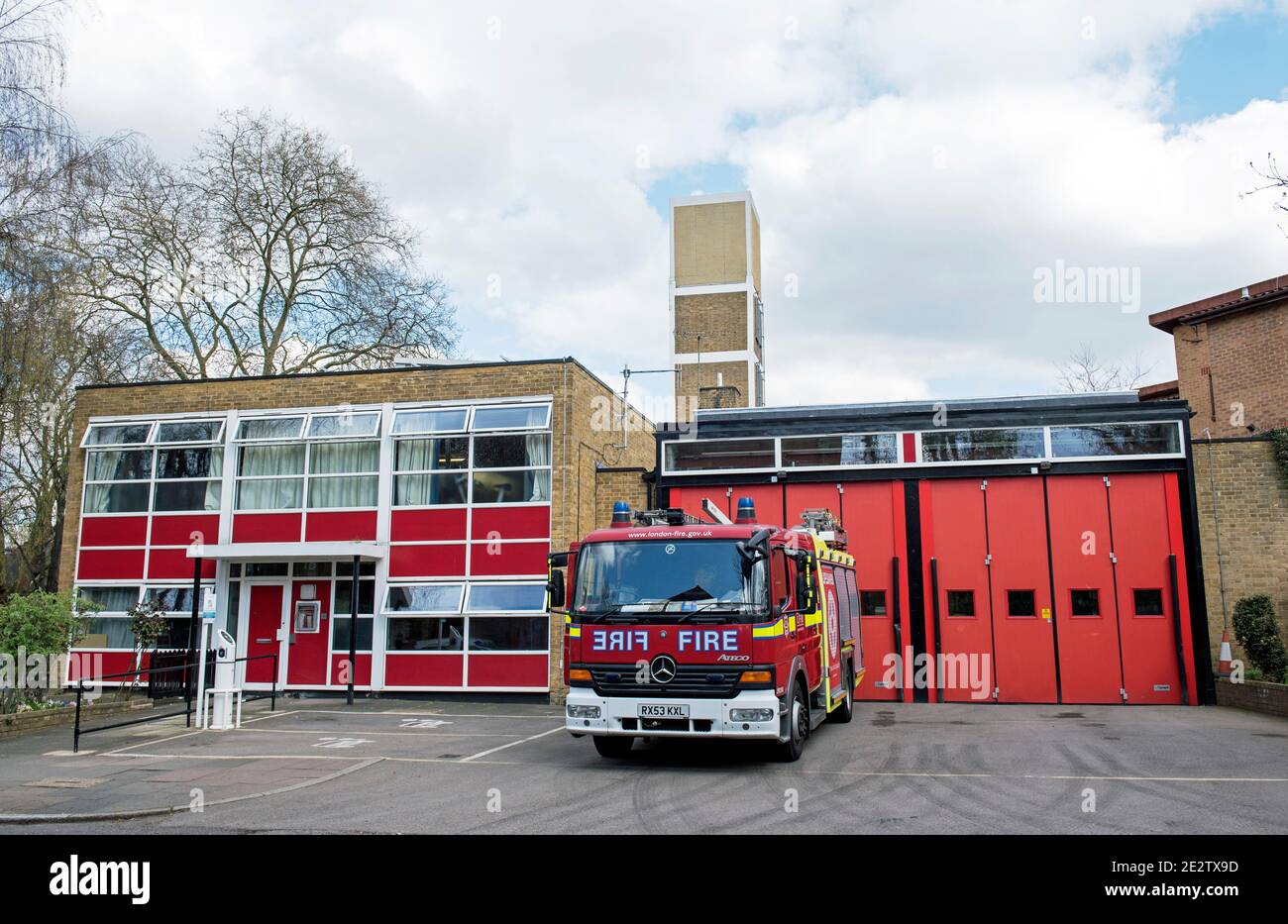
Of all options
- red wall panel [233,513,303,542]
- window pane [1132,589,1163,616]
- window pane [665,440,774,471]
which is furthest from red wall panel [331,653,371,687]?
window pane [1132,589,1163,616]

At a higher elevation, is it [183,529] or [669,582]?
[183,529]

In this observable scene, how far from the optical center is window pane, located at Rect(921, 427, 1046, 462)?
17.5 meters

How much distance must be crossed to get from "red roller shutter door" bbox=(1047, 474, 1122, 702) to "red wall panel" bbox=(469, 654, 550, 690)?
9296mm

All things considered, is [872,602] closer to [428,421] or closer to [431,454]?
[431,454]

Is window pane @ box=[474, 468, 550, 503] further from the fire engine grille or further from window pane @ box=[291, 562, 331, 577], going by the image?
the fire engine grille

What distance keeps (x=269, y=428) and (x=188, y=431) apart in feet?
6.22

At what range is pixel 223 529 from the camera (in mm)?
19125

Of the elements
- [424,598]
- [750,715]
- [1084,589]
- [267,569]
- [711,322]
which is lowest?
[750,715]

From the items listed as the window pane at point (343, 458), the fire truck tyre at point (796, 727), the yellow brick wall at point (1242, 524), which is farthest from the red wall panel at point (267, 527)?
the yellow brick wall at point (1242, 524)

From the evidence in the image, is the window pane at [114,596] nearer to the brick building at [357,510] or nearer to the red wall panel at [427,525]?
the brick building at [357,510]

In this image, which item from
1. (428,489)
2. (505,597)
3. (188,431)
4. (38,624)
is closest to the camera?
(38,624)

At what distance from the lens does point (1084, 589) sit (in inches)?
665

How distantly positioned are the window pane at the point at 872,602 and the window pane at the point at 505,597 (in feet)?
19.5

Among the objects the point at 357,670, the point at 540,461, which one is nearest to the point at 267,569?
the point at 357,670
